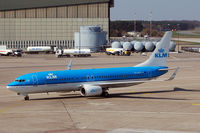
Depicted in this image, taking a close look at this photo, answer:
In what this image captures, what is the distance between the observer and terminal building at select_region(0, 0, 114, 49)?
162750mm

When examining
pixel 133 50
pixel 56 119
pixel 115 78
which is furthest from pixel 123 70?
pixel 133 50

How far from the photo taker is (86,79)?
47938mm

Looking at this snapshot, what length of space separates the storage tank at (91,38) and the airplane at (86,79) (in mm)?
102230

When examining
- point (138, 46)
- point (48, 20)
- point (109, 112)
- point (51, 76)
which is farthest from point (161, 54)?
point (48, 20)

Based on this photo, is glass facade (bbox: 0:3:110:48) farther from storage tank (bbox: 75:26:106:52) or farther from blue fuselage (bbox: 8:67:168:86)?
blue fuselage (bbox: 8:67:168:86)

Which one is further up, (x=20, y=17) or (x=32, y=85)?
(x=20, y=17)

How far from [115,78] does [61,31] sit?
122m

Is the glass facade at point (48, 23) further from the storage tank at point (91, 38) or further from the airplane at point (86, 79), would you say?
the airplane at point (86, 79)

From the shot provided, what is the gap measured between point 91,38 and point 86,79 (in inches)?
4241

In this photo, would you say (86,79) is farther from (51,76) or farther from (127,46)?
(127,46)

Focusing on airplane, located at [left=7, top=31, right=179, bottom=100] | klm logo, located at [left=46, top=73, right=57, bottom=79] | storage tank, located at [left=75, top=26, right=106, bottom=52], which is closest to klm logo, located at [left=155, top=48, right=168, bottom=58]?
airplane, located at [left=7, top=31, right=179, bottom=100]

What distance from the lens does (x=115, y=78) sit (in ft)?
163

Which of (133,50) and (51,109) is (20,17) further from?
(51,109)

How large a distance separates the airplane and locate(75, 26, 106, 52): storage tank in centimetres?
10223
